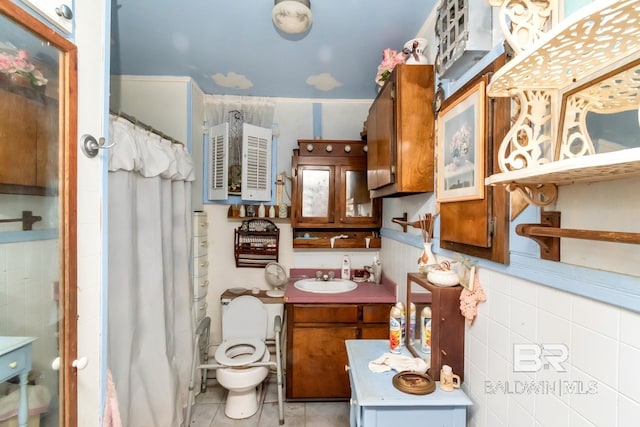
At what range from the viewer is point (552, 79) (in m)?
0.65

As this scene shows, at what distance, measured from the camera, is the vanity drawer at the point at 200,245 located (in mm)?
2419

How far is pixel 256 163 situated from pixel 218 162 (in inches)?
13.2

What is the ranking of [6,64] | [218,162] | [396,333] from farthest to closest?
[218,162] < [396,333] < [6,64]

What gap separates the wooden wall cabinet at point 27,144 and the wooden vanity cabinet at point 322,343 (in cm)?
163

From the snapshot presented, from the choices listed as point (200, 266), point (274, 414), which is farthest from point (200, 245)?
point (274, 414)

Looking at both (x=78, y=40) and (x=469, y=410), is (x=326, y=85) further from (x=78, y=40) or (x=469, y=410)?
(x=469, y=410)

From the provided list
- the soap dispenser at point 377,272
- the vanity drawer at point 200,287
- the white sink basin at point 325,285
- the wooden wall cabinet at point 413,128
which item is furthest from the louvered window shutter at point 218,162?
the wooden wall cabinet at point 413,128

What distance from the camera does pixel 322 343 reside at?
2.16 metres

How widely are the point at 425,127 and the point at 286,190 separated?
59.5 inches

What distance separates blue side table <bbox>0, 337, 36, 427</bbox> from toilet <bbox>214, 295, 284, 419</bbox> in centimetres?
120

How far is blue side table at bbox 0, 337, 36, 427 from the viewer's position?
31.1 inches

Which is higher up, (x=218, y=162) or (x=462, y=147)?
(x=218, y=162)

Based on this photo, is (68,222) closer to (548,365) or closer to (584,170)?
(584,170)

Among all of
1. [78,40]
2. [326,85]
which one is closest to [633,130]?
[78,40]
